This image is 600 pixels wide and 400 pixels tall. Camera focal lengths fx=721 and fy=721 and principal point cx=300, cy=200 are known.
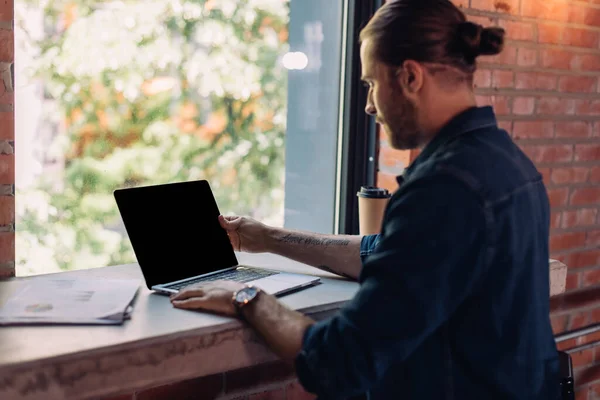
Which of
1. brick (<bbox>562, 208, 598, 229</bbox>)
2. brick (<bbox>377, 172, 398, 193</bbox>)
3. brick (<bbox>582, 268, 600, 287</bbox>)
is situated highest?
brick (<bbox>377, 172, 398, 193</bbox>)

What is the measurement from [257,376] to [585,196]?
4.69 ft

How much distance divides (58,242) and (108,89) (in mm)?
415

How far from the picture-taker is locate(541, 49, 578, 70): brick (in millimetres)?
2438

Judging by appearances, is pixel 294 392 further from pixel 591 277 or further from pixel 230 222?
pixel 591 277

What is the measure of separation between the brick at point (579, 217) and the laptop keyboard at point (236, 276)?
1.37m

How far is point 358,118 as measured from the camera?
7.45 feet

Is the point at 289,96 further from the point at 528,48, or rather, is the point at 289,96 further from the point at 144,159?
the point at 528,48

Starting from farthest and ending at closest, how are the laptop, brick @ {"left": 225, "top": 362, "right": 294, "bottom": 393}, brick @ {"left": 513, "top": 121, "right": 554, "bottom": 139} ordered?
brick @ {"left": 513, "top": 121, "right": 554, "bottom": 139}
brick @ {"left": 225, "top": 362, "right": 294, "bottom": 393}
the laptop

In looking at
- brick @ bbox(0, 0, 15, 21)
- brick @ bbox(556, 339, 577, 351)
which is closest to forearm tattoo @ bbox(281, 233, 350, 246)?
brick @ bbox(0, 0, 15, 21)

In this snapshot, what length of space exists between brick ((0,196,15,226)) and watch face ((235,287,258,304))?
2.12 ft

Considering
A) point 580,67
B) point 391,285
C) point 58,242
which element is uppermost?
point 580,67

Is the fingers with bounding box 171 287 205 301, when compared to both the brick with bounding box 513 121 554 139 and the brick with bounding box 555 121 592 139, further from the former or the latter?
the brick with bounding box 555 121 592 139

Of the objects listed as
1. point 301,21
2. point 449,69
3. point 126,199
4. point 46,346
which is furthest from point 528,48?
point 46,346

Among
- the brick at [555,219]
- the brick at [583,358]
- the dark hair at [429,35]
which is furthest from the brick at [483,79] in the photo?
the brick at [583,358]
